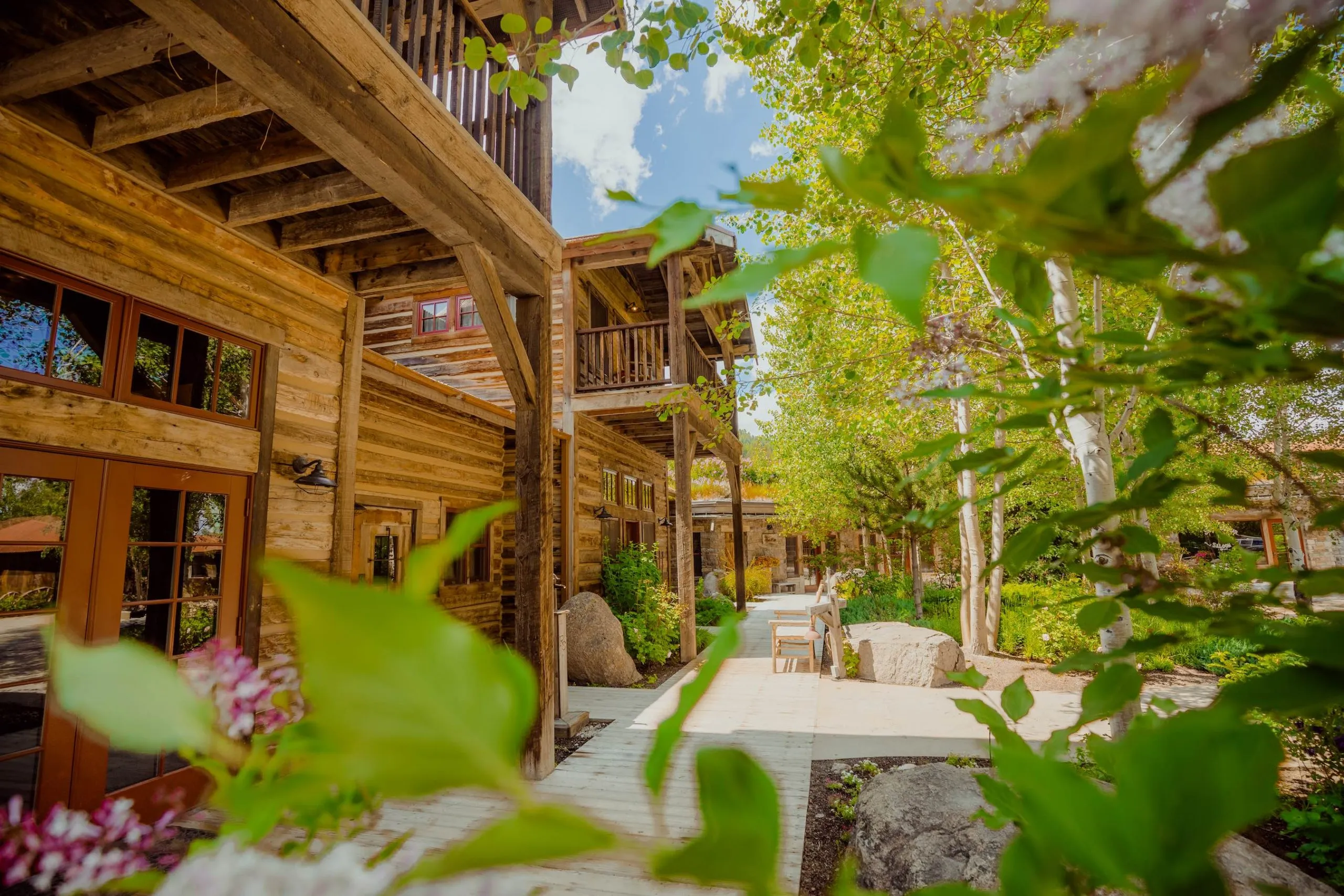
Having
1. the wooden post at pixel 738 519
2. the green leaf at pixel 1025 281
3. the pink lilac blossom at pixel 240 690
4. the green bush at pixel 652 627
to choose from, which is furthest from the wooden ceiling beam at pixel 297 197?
the wooden post at pixel 738 519

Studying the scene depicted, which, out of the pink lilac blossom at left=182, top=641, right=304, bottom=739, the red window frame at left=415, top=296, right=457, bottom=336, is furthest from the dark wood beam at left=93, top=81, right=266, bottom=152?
the red window frame at left=415, top=296, right=457, bottom=336

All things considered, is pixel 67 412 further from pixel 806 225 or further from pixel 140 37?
pixel 806 225

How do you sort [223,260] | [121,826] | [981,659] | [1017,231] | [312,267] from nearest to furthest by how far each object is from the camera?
1. [1017,231]
2. [121,826]
3. [223,260]
4. [312,267]
5. [981,659]

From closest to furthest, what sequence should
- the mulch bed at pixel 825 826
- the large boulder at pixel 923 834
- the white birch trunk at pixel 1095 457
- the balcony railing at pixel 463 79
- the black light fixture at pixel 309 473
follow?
the large boulder at pixel 923 834 < the mulch bed at pixel 825 826 < the balcony railing at pixel 463 79 < the white birch trunk at pixel 1095 457 < the black light fixture at pixel 309 473

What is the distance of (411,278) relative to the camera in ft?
14.9

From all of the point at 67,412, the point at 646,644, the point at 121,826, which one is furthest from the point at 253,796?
the point at 646,644

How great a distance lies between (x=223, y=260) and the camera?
3.80 meters

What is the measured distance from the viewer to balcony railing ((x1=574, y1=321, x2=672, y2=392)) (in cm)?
850

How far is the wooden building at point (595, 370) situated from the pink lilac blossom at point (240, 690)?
6178 mm

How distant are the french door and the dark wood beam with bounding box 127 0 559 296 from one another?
192 cm

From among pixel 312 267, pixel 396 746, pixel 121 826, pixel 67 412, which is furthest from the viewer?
pixel 312 267

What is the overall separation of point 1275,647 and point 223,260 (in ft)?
15.4

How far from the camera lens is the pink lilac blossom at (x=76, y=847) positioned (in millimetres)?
491

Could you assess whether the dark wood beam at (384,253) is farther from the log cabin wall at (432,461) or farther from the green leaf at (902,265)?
the green leaf at (902,265)
